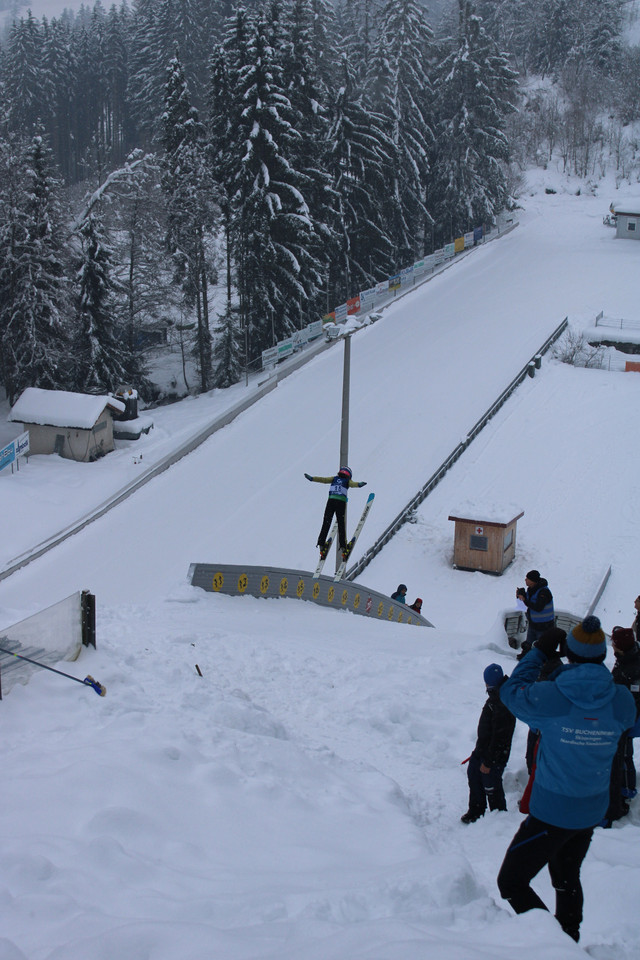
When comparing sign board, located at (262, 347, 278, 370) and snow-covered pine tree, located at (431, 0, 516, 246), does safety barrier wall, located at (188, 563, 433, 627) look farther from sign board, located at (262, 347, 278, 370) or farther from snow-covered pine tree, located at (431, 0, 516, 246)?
snow-covered pine tree, located at (431, 0, 516, 246)

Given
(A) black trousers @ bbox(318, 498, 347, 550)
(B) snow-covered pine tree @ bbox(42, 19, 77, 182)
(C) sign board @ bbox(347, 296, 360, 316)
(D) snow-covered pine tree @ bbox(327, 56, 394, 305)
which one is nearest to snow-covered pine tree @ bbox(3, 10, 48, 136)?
(B) snow-covered pine tree @ bbox(42, 19, 77, 182)

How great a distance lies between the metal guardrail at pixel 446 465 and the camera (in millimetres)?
20312

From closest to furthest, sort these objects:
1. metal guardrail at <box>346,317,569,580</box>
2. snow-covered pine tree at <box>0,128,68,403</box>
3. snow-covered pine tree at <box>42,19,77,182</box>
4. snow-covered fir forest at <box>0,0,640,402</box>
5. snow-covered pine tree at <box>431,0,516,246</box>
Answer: metal guardrail at <box>346,317,569,580</box>, snow-covered pine tree at <box>0,128,68,403</box>, snow-covered fir forest at <box>0,0,640,402</box>, snow-covered pine tree at <box>431,0,516,246</box>, snow-covered pine tree at <box>42,19,77,182</box>

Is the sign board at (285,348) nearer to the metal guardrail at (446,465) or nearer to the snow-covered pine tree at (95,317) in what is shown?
the snow-covered pine tree at (95,317)

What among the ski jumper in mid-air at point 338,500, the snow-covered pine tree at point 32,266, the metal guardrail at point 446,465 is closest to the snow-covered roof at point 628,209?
the metal guardrail at point 446,465

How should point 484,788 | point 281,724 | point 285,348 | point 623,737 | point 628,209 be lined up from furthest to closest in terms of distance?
point 628,209
point 285,348
point 281,724
point 484,788
point 623,737

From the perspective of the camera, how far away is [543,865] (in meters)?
4.16

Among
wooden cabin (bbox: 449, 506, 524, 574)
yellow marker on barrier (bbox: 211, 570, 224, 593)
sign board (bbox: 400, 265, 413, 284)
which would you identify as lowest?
wooden cabin (bbox: 449, 506, 524, 574)

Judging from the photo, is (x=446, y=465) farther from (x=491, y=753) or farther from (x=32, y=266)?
(x=32, y=266)

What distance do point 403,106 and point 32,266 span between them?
27245mm

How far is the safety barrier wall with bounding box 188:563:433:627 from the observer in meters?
14.2

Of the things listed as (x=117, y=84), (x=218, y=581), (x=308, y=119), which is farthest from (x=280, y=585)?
(x=117, y=84)

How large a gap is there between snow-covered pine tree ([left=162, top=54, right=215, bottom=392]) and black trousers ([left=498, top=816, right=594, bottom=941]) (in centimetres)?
3734

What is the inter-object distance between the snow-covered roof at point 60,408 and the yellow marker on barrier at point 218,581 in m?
15.8
